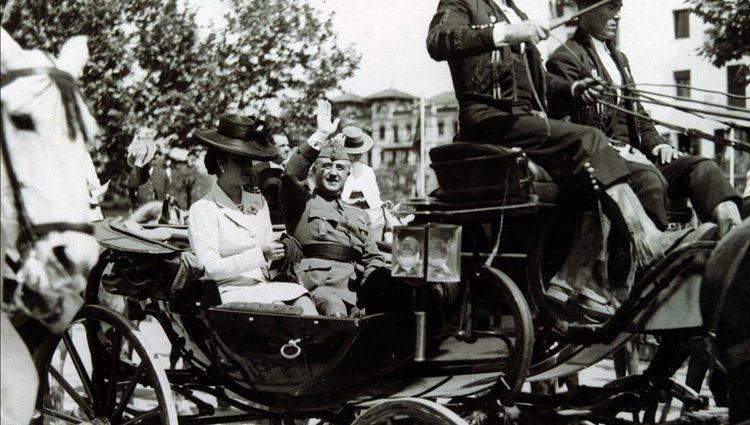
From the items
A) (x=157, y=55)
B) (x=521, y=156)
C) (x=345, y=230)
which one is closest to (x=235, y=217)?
(x=345, y=230)

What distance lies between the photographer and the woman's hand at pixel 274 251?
17.0ft

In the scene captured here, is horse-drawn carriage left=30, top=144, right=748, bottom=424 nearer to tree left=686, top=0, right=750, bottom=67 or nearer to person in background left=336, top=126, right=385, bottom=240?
person in background left=336, top=126, right=385, bottom=240

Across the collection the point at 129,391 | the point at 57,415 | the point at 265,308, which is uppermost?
the point at 265,308

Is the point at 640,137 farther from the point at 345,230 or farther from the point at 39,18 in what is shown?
the point at 39,18

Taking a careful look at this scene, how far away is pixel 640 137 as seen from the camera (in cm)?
500

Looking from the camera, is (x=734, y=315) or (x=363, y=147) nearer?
(x=734, y=315)

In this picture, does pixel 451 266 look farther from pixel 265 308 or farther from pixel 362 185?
pixel 362 185

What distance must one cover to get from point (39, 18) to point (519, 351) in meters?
5.26

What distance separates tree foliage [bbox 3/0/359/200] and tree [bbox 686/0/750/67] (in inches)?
280

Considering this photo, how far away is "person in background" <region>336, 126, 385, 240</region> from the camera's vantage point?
6.81 meters

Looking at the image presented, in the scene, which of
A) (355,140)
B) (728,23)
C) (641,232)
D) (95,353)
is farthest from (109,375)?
(728,23)

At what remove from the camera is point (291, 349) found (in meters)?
4.69

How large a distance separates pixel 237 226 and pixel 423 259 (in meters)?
1.40

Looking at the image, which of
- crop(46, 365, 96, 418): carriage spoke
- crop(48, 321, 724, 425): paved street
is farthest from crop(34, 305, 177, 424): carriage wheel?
crop(48, 321, 724, 425): paved street
